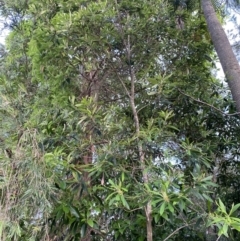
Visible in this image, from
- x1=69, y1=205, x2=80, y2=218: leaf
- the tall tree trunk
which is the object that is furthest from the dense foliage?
the tall tree trunk

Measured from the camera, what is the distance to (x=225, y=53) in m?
3.56

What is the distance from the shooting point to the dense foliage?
7.84 ft

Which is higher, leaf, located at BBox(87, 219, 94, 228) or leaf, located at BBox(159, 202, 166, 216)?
leaf, located at BBox(159, 202, 166, 216)

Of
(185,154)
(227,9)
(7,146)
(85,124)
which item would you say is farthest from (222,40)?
(7,146)

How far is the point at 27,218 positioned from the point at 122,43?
187 cm

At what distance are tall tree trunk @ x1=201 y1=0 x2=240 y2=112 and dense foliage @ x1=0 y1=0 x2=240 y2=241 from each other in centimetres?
15

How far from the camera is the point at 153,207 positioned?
2420mm

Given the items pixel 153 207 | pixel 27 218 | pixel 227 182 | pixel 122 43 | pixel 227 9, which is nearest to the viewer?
pixel 153 207

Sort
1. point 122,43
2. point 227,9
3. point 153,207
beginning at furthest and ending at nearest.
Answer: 1. point 227,9
2. point 122,43
3. point 153,207

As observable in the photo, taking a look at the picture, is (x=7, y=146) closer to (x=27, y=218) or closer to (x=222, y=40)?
(x=27, y=218)

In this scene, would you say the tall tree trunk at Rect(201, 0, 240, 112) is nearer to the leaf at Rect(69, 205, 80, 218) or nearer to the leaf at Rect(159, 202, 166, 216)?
the leaf at Rect(159, 202, 166, 216)

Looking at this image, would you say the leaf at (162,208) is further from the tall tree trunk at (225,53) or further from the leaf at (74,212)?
the tall tree trunk at (225,53)

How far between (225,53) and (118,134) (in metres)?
1.64

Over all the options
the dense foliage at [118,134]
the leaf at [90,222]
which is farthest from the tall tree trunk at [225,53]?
the leaf at [90,222]
